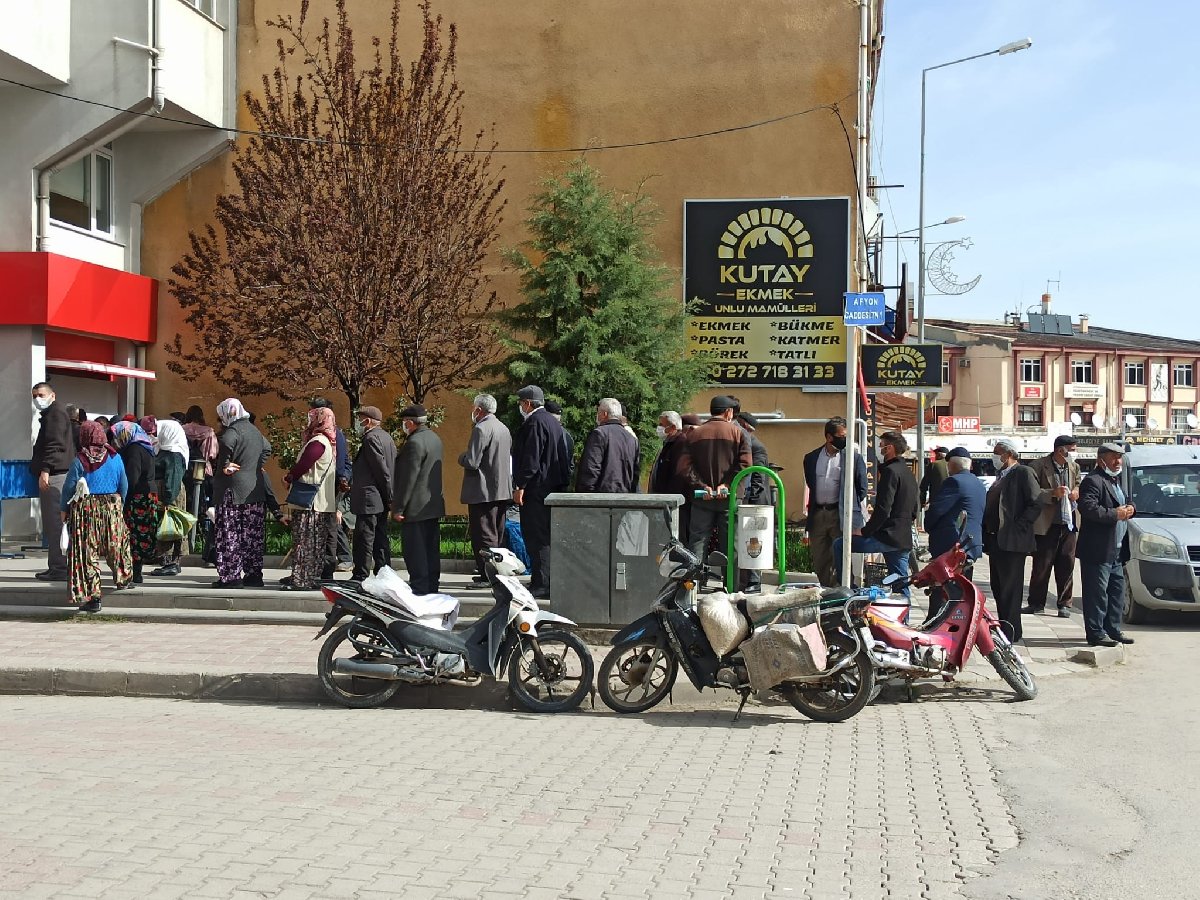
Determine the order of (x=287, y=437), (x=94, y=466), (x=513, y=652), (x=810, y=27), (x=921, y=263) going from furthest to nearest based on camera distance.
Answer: (x=921, y=263), (x=810, y=27), (x=287, y=437), (x=94, y=466), (x=513, y=652)

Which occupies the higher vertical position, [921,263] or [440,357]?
[921,263]

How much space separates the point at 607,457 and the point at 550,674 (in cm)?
343

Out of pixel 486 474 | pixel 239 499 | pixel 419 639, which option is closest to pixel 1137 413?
pixel 486 474

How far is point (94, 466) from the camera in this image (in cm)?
1164

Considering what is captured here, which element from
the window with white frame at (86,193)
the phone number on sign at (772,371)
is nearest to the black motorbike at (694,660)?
the phone number on sign at (772,371)

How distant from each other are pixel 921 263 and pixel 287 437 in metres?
22.6

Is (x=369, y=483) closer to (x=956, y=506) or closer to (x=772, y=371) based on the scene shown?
(x=956, y=506)

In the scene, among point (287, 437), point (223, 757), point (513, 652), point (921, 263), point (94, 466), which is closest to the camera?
point (223, 757)

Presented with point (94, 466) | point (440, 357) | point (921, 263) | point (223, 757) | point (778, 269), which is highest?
point (921, 263)

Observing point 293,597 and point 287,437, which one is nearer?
point 293,597

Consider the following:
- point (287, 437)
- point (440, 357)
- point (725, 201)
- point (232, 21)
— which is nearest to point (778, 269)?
point (725, 201)

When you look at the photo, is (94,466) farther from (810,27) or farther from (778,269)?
(810,27)

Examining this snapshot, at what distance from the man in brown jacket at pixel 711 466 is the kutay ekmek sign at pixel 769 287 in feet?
27.6

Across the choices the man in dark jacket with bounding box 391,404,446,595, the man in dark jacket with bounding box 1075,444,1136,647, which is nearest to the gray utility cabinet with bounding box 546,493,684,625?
the man in dark jacket with bounding box 391,404,446,595
